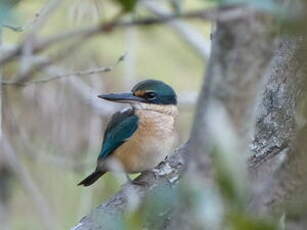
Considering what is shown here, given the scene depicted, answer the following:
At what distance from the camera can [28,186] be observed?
484 cm

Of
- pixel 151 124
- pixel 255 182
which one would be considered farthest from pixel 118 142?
pixel 255 182

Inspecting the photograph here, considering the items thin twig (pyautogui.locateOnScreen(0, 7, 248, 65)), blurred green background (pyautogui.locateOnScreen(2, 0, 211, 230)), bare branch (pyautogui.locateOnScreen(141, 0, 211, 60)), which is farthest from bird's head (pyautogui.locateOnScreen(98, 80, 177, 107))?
bare branch (pyautogui.locateOnScreen(141, 0, 211, 60))

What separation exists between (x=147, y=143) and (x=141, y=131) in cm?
7

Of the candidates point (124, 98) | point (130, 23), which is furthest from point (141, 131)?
point (130, 23)

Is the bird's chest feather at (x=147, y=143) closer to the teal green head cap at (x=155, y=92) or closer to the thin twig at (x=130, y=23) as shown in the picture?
the teal green head cap at (x=155, y=92)

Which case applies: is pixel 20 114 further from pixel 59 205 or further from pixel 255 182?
pixel 255 182

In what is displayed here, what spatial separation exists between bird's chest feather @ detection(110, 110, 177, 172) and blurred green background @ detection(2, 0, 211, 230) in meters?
1.06

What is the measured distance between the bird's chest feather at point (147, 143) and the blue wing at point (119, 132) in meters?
0.02

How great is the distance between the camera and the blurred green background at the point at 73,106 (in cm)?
516

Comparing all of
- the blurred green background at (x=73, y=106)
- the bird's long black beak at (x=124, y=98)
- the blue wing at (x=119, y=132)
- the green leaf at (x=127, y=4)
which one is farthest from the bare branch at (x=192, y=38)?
the green leaf at (x=127, y=4)

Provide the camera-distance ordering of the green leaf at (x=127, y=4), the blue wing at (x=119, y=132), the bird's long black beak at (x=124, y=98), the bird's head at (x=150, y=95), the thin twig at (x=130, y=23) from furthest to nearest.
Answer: the blue wing at (x=119, y=132), the bird's head at (x=150, y=95), the bird's long black beak at (x=124, y=98), the green leaf at (x=127, y=4), the thin twig at (x=130, y=23)

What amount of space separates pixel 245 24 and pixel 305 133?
8.9 inches

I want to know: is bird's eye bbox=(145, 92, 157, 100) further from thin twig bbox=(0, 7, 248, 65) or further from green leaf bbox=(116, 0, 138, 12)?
green leaf bbox=(116, 0, 138, 12)

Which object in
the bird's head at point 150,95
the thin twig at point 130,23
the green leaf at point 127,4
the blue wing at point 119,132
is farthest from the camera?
the blue wing at point 119,132
